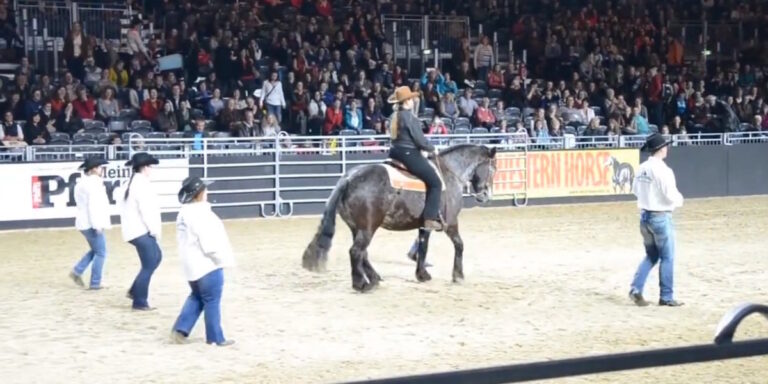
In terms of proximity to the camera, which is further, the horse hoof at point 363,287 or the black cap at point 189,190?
the horse hoof at point 363,287

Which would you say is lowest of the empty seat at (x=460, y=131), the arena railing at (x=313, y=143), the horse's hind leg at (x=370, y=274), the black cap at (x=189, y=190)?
the horse's hind leg at (x=370, y=274)

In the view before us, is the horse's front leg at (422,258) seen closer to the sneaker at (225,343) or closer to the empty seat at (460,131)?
the sneaker at (225,343)

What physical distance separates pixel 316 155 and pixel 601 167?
22.3ft

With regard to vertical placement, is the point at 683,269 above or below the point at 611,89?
below

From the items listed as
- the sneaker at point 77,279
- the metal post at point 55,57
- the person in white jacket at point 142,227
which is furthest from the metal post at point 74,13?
the person in white jacket at point 142,227

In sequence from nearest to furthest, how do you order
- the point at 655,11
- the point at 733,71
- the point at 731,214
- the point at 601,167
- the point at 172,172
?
1. the point at 172,172
2. the point at 731,214
3. the point at 601,167
4. the point at 733,71
5. the point at 655,11

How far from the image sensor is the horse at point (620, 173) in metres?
25.3

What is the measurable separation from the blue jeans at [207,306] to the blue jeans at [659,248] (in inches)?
178

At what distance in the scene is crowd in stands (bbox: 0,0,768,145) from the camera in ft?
75.6

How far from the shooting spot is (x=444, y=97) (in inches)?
1048

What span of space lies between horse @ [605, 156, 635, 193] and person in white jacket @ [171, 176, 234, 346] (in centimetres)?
1710

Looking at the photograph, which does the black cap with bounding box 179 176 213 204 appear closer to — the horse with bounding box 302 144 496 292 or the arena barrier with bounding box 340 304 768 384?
the horse with bounding box 302 144 496 292

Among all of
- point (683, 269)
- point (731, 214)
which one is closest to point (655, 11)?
point (731, 214)

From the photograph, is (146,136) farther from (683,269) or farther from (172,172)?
(683,269)
